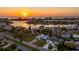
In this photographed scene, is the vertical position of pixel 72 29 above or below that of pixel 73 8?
below

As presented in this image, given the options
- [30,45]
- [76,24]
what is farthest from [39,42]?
[76,24]

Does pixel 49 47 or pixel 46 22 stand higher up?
pixel 46 22
